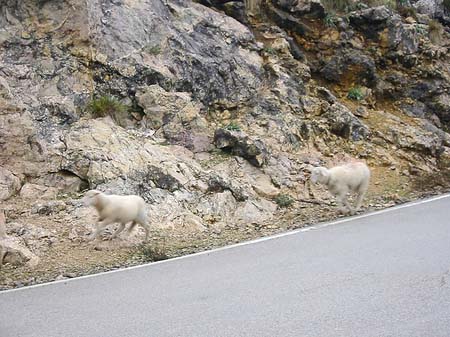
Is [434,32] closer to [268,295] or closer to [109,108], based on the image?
[109,108]

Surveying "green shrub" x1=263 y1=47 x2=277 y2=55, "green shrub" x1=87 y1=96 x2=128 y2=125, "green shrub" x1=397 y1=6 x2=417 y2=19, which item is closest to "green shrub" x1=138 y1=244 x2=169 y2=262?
"green shrub" x1=87 y1=96 x2=128 y2=125

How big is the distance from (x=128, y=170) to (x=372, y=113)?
1079 centimetres

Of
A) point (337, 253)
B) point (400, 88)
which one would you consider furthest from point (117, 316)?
point (400, 88)

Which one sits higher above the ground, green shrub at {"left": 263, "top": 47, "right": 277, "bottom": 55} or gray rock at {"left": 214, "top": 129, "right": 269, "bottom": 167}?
green shrub at {"left": 263, "top": 47, "right": 277, "bottom": 55}

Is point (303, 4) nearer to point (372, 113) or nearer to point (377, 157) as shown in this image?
point (372, 113)

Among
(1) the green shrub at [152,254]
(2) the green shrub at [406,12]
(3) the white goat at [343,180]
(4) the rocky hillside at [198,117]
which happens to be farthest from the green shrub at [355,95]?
(1) the green shrub at [152,254]

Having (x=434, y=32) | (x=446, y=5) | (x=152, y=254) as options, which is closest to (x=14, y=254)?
(x=152, y=254)

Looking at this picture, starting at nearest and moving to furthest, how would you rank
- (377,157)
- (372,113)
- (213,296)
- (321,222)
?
(213,296) < (321,222) < (377,157) < (372,113)

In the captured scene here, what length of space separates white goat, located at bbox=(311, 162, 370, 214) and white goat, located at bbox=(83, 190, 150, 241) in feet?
12.7

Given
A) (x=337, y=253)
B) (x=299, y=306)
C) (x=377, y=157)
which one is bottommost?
(x=377, y=157)

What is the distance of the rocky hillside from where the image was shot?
10.7 metres

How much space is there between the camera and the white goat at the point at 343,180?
38.9ft

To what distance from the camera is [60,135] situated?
12.1 m

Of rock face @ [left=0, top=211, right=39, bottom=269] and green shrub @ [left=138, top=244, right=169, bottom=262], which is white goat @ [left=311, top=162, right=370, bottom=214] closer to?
green shrub @ [left=138, top=244, right=169, bottom=262]
